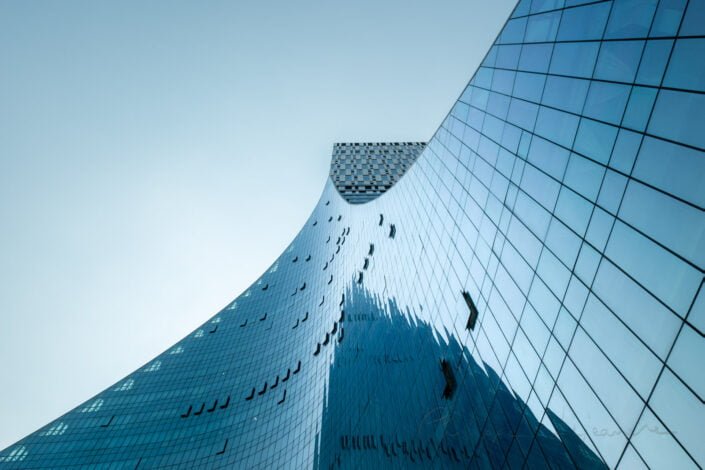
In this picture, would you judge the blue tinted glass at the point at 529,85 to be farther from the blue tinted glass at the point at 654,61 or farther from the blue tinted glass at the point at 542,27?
the blue tinted glass at the point at 654,61

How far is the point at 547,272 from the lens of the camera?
14.2 meters

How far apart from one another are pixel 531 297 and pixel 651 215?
6.19 metres

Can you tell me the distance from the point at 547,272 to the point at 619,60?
7110 mm

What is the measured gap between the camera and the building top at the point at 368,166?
9275 cm

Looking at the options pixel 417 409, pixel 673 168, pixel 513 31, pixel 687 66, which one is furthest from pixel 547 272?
pixel 417 409

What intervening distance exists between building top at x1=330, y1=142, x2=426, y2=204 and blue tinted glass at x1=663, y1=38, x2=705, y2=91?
76.4 m

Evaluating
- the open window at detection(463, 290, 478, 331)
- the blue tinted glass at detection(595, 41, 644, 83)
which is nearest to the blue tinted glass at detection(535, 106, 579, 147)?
the blue tinted glass at detection(595, 41, 644, 83)

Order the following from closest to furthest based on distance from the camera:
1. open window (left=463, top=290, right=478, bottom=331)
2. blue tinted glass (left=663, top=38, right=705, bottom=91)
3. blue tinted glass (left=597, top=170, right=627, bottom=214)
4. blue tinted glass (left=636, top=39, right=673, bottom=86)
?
blue tinted glass (left=663, top=38, right=705, bottom=91)
blue tinted glass (left=636, top=39, right=673, bottom=86)
blue tinted glass (left=597, top=170, right=627, bottom=214)
open window (left=463, top=290, right=478, bottom=331)

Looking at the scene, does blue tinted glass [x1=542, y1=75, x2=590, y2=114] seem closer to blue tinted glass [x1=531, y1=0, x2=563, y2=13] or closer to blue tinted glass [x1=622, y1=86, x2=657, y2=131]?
blue tinted glass [x1=622, y1=86, x2=657, y2=131]

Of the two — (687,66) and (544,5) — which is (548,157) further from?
(544,5)

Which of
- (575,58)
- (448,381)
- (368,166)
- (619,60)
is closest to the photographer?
(619,60)

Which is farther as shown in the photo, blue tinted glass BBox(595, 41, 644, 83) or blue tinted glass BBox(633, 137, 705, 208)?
blue tinted glass BBox(595, 41, 644, 83)

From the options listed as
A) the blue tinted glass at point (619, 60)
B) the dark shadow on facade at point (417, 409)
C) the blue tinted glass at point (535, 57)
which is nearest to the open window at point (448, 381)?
the dark shadow on facade at point (417, 409)

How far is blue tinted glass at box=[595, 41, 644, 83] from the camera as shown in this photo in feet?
36.3
